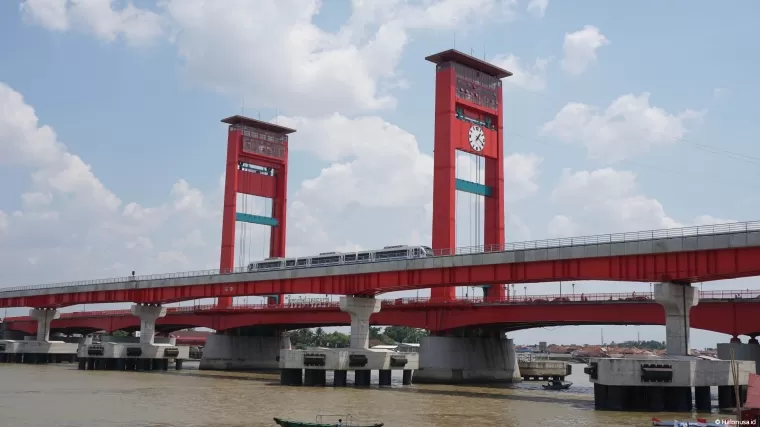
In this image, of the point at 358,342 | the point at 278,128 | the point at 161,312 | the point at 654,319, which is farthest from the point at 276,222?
the point at 654,319

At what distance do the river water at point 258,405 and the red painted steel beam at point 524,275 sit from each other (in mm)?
8365

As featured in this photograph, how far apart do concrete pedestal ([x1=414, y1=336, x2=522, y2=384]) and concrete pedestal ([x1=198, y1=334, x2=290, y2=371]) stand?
100.0ft

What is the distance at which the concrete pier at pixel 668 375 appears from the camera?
4762 cm

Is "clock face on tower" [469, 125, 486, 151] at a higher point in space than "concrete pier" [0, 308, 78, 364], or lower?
higher

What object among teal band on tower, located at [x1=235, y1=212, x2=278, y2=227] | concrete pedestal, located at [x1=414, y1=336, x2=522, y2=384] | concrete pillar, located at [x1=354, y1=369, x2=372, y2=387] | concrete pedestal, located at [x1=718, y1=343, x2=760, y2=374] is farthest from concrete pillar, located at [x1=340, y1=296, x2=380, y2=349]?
teal band on tower, located at [x1=235, y1=212, x2=278, y2=227]

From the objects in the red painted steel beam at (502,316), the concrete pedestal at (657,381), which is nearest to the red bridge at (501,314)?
the red painted steel beam at (502,316)

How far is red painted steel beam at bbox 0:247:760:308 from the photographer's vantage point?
4838cm

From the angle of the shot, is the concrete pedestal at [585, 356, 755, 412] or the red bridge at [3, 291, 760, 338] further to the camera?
the red bridge at [3, 291, 760, 338]

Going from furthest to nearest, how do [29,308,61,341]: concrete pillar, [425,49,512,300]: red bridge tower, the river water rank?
[29,308,61,341]: concrete pillar → [425,49,512,300]: red bridge tower → the river water

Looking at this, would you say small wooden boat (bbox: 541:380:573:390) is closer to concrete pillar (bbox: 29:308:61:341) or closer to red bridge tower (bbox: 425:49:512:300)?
red bridge tower (bbox: 425:49:512:300)

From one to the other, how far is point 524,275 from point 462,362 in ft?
74.8

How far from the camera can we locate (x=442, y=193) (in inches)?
3248

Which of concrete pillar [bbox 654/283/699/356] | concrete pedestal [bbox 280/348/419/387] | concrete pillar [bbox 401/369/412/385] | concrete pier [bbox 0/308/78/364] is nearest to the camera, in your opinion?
concrete pillar [bbox 654/283/699/356]

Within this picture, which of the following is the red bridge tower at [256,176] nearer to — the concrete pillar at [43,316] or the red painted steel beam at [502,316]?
the red painted steel beam at [502,316]
